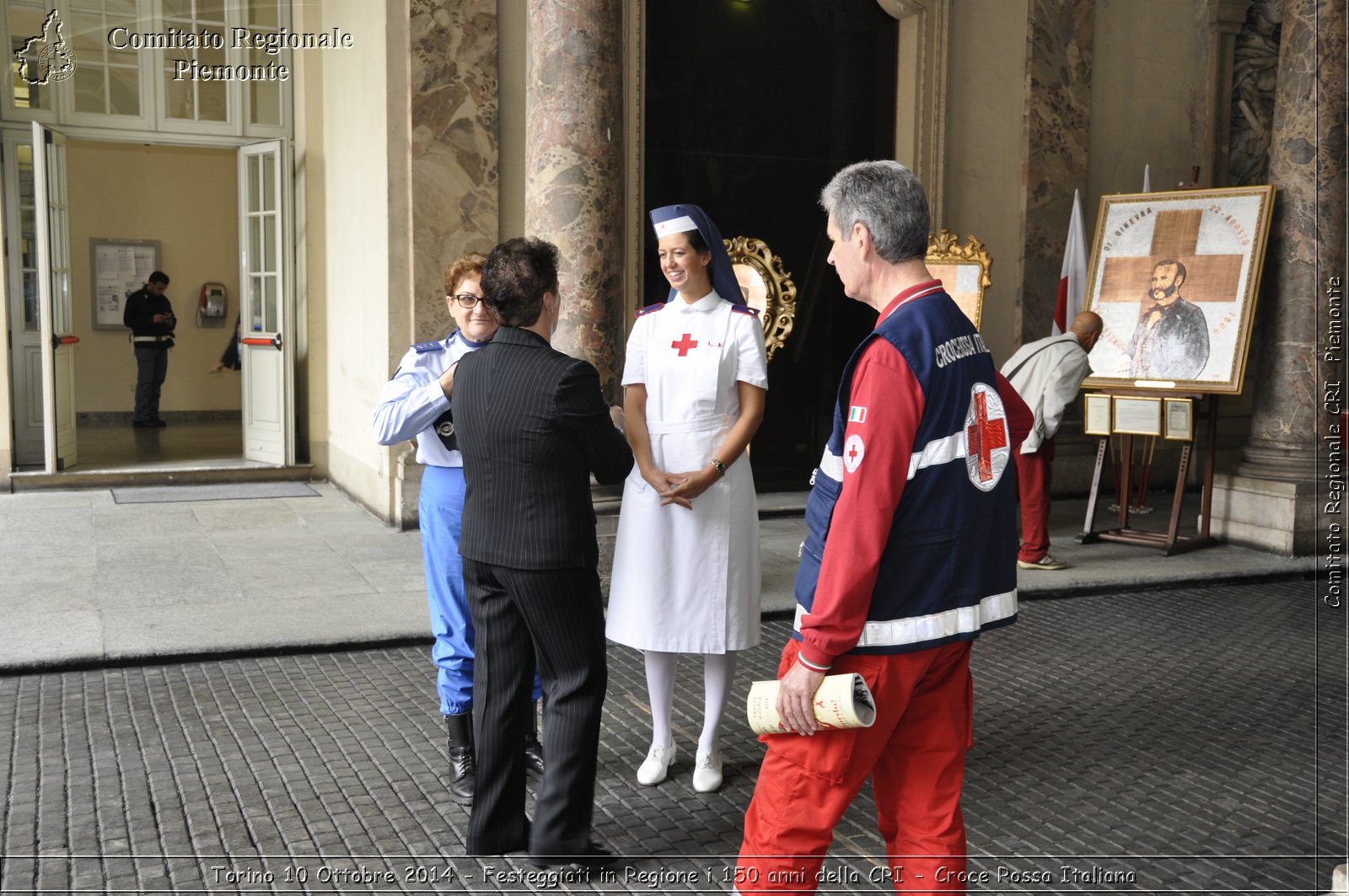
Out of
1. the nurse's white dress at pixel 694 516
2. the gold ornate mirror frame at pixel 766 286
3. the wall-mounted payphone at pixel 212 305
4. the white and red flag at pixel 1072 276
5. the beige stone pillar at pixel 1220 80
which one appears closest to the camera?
the nurse's white dress at pixel 694 516

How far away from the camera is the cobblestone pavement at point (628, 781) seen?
10.6ft

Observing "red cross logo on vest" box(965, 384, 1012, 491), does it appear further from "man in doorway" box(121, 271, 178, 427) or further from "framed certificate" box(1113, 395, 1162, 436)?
"man in doorway" box(121, 271, 178, 427)

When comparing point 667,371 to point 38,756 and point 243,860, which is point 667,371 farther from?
point 38,756

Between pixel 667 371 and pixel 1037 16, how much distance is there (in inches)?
282

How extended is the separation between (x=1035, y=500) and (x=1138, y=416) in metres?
1.36

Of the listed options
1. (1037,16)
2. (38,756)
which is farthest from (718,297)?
(1037,16)

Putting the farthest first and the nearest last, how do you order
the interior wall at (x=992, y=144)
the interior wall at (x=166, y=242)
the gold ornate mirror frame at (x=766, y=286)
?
the interior wall at (x=166, y=242)
the interior wall at (x=992, y=144)
the gold ornate mirror frame at (x=766, y=286)

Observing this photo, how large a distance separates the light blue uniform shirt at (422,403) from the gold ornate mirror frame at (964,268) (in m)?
5.25

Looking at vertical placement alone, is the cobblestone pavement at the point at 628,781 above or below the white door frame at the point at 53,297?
below

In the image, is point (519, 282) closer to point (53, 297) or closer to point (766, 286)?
point (766, 286)

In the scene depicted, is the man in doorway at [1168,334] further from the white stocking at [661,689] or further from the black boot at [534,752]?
the black boot at [534,752]

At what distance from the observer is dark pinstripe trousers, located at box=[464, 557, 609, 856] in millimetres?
3072

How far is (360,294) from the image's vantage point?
880 centimetres

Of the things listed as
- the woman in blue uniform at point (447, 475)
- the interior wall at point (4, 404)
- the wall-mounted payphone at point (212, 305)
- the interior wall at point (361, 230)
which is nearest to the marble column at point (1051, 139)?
the interior wall at point (361, 230)
